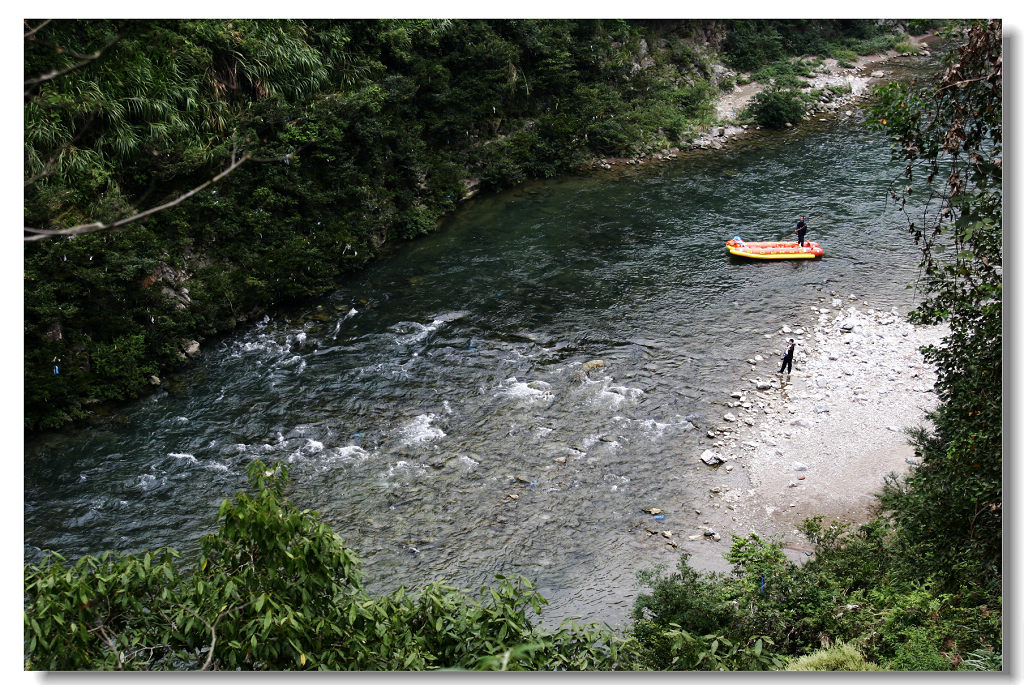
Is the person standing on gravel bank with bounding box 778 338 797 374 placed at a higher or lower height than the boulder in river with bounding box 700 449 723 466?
higher

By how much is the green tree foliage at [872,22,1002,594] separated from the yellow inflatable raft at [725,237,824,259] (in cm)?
1033

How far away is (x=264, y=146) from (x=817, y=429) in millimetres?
11424

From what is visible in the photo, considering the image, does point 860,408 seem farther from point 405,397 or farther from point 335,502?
point 335,502

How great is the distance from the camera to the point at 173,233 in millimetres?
14750

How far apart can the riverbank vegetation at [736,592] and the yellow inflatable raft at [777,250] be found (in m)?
9.12

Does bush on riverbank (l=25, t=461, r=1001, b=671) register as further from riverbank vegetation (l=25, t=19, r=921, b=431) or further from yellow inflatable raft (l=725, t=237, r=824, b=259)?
yellow inflatable raft (l=725, t=237, r=824, b=259)

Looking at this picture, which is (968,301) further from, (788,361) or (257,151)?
(257,151)

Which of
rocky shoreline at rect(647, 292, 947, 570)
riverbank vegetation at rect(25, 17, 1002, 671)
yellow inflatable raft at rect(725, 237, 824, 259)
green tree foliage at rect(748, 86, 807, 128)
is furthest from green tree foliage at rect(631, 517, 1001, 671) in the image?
green tree foliage at rect(748, 86, 807, 128)

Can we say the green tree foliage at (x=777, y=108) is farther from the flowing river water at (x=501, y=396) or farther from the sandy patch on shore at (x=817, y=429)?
the sandy patch on shore at (x=817, y=429)

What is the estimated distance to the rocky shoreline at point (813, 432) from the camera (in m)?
10.6

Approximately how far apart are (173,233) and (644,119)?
14.3 m

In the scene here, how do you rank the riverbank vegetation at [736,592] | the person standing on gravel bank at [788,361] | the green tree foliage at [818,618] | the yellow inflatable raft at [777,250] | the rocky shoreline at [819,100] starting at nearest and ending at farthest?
the riverbank vegetation at [736,592], the green tree foliage at [818,618], the person standing on gravel bank at [788,361], the yellow inflatable raft at [777,250], the rocky shoreline at [819,100]

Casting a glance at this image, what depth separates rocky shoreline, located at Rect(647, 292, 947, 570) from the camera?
10.6 meters

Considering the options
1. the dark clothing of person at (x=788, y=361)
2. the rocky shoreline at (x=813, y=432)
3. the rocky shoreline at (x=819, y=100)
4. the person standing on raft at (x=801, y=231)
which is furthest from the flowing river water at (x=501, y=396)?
the rocky shoreline at (x=819, y=100)
